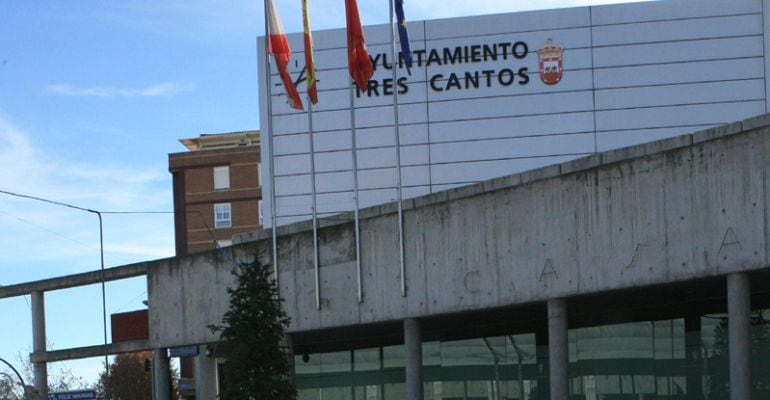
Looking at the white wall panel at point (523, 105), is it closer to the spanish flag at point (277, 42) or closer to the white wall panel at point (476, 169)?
the white wall panel at point (476, 169)

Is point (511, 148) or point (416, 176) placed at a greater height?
point (511, 148)

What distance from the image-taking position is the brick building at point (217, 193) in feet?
310

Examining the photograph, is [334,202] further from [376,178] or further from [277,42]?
[277,42]

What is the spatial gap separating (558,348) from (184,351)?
1471 cm

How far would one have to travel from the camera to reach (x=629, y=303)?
32.1 meters

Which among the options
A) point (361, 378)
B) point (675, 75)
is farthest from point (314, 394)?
point (675, 75)

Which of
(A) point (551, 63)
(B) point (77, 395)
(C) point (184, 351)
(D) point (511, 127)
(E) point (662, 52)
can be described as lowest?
(B) point (77, 395)

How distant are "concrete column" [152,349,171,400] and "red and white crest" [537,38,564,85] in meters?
18.3

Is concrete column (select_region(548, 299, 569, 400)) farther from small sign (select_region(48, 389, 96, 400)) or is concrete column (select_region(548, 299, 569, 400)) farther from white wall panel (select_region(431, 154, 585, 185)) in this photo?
white wall panel (select_region(431, 154, 585, 185))

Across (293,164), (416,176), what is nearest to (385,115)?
(416,176)

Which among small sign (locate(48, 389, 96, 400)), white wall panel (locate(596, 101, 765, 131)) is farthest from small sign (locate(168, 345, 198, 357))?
white wall panel (locate(596, 101, 765, 131))

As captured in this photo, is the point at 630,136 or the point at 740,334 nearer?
the point at 740,334

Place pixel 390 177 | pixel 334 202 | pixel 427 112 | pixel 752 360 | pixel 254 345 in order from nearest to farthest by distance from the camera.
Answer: pixel 752 360 → pixel 254 345 → pixel 427 112 → pixel 390 177 → pixel 334 202

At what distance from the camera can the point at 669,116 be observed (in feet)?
167
